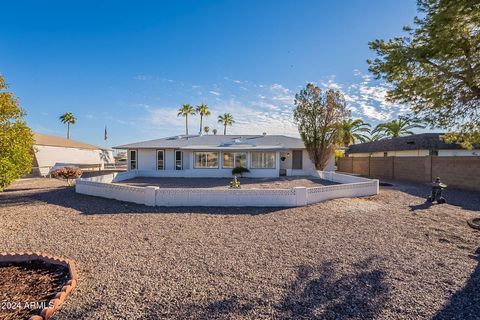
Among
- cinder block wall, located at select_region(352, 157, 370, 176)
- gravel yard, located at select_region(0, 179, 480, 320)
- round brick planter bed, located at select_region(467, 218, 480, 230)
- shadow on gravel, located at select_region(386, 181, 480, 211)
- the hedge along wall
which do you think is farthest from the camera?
cinder block wall, located at select_region(352, 157, 370, 176)

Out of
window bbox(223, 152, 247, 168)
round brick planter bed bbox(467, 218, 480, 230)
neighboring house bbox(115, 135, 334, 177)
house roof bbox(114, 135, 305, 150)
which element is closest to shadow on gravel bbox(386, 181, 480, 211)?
round brick planter bed bbox(467, 218, 480, 230)

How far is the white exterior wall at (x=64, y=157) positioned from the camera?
26.8 metres

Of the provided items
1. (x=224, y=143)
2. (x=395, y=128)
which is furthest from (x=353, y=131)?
Answer: (x=224, y=143)

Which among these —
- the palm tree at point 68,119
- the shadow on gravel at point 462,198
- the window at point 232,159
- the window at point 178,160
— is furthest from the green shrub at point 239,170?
the palm tree at point 68,119

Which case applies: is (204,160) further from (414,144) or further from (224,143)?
(414,144)

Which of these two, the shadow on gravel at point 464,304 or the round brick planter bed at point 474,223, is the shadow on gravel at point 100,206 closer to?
the shadow on gravel at point 464,304

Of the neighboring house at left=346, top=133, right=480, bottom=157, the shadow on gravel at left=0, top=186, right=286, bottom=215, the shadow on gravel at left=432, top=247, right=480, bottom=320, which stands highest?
the neighboring house at left=346, top=133, right=480, bottom=157

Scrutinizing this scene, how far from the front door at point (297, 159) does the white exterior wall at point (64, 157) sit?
23.1 metres

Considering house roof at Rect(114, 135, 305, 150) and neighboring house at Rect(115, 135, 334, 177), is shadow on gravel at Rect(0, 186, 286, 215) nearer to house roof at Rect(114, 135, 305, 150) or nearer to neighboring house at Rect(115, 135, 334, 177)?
neighboring house at Rect(115, 135, 334, 177)

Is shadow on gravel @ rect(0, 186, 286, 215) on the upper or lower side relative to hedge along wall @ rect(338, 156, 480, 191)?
lower

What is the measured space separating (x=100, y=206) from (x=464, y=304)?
36.0ft

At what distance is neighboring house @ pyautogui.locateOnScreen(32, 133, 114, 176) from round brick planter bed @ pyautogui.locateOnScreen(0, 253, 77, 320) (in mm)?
20725

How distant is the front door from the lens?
24047 mm

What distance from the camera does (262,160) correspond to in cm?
2217
